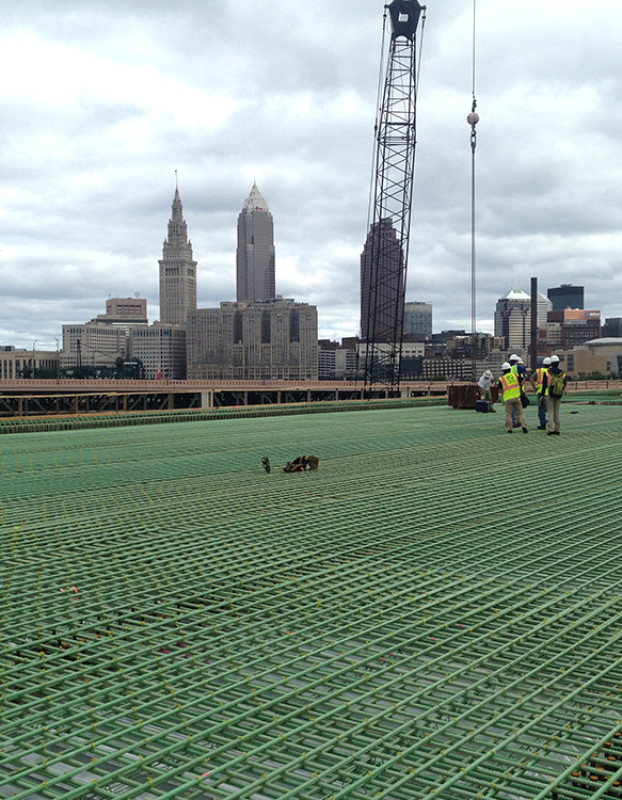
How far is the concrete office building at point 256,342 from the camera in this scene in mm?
141625

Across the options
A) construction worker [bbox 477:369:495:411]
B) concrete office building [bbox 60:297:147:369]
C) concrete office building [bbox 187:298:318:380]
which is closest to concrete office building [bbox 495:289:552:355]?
concrete office building [bbox 187:298:318:380]

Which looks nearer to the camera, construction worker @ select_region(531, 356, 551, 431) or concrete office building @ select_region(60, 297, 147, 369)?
construction worker @ select_region(531, 356, 551, 431)

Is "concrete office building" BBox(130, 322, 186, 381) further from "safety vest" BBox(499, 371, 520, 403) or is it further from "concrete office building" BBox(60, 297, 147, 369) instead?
"safety vest" BBox(499, 371, 520, 403)

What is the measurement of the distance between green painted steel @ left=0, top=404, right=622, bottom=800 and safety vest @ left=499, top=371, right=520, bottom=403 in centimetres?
475

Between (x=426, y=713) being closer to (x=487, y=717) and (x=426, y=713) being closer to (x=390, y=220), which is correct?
(x=487, y=717)

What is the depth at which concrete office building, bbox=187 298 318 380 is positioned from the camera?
14162 cm

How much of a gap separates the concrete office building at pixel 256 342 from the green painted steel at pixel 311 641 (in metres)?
134

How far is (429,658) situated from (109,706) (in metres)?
1.33

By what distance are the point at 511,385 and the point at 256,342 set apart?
13305cm

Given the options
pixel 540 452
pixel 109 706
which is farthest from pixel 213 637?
pixel 540 452

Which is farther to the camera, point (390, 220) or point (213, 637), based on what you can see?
point (390, 220)

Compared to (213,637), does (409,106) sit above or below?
above

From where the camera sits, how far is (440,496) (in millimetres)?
7027

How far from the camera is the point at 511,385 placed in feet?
40.3
